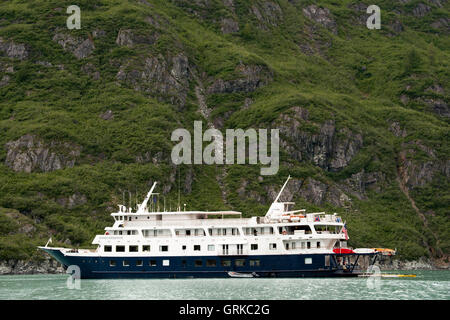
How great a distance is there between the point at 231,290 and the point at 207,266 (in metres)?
17.2

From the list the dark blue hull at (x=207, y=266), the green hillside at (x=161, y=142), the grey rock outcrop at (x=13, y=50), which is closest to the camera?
the dark blue hull at (x=207, y=266)

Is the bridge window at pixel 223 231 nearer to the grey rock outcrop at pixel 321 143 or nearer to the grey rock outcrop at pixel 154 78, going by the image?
the grey rock outcrop at pixel 321 143

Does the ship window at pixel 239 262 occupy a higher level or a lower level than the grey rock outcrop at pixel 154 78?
lower

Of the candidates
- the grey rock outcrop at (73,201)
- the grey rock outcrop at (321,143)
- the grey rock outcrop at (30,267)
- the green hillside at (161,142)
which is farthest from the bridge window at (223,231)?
the grey rock outcrop at (321,143)

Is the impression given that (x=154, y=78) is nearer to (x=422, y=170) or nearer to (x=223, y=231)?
(x=422, y=170)

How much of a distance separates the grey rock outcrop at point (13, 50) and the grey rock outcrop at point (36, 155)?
4028 centimetres

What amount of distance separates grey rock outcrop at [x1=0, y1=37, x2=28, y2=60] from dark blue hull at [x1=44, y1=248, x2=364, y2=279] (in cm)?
11469

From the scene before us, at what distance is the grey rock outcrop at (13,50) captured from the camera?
186375 millimetres

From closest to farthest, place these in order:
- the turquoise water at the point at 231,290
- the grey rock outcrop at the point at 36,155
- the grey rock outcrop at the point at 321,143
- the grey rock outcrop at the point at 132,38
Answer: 1. the turquoise water at the point at 231,290
2. the grey rock outcrop at the point at 36,155
3. the grey rock outcrop at the point at 321,143
4. the grey rock outcrop at the point at 132,38

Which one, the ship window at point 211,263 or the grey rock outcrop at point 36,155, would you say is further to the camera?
the grey rock outcrop at point 36,155

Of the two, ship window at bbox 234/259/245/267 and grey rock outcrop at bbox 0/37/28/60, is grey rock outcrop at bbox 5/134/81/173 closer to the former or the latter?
grey rock outcrop at bbox 0/37/28/60

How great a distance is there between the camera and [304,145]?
171125mm

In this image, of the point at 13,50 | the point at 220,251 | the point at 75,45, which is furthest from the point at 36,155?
the point at 220,251

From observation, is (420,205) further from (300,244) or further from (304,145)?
(300,244)
